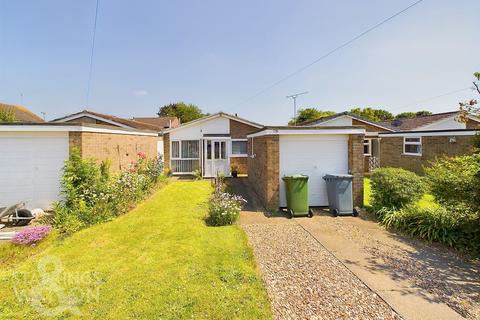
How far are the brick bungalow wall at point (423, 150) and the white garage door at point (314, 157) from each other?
183 inches

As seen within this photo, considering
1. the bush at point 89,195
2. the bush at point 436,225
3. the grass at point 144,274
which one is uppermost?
the bush at point 89,195

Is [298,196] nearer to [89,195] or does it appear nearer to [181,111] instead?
[89,195]

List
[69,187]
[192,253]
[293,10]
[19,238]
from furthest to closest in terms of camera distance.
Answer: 1. [293,10]
2. [69,187]
3. [19,238]
4. [192,253]

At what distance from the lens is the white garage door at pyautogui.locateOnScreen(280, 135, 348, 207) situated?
30.2 feet

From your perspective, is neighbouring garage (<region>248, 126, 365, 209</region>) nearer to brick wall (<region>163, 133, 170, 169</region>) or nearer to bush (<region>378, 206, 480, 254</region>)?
bush (<region>378, 206, 480, 254</region>)

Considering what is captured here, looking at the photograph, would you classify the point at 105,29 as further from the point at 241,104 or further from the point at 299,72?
the point at 241,104

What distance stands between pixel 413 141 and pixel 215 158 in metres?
13.1

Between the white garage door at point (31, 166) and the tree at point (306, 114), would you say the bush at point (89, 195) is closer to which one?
the white garage door at point (31, 166)

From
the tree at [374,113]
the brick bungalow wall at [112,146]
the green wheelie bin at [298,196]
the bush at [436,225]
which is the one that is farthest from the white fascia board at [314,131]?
the tree at [374,113]

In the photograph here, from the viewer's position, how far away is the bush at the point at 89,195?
7.46m

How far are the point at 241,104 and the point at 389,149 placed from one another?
58.4ft

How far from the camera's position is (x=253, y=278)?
14.0 feet

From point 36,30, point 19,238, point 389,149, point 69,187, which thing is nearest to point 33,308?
point 19,238

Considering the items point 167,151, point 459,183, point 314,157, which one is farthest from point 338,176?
point 167,151
